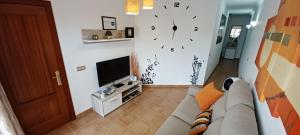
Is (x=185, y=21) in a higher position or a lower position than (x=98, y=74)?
higher

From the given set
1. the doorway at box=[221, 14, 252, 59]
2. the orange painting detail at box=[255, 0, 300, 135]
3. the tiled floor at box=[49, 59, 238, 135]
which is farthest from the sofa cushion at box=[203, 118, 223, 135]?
the doorway at box=[221, 14, 252, 59]

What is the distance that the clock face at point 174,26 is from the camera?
335 cm

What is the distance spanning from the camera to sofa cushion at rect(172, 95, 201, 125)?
188 centimetres

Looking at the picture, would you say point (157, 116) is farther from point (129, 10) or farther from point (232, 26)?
point (232, 26)

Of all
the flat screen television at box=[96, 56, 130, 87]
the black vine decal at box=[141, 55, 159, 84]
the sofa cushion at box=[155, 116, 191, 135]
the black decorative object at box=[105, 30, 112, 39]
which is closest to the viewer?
the sofa cushion at box=[155, 116, 191, 135]

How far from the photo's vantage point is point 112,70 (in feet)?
9.80

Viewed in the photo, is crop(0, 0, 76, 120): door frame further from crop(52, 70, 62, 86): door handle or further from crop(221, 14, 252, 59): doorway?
crop(221, 14, 252, 59): doorway

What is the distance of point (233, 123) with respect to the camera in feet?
3.55

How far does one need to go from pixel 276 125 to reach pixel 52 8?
2903 millimetres

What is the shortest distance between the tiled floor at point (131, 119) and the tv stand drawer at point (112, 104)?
3.9 inches

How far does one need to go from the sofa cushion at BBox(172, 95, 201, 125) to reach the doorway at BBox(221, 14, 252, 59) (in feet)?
23.0

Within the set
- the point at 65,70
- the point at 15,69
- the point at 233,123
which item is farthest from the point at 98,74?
the point at 233,123

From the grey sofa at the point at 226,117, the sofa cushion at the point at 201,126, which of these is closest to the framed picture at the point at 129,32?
the grey sofa at the point at 226,117

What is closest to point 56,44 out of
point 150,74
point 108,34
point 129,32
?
point 108,34
